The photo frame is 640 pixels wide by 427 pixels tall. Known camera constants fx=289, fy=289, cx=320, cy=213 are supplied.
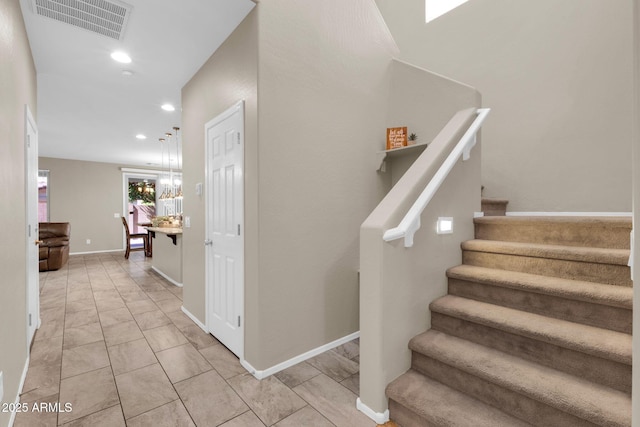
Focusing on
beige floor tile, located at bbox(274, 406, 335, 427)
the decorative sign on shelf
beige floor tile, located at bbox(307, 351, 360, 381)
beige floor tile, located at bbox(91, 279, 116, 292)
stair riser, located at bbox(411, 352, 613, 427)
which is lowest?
beige floor tile, located at bbox(307, 351, 360, 381)

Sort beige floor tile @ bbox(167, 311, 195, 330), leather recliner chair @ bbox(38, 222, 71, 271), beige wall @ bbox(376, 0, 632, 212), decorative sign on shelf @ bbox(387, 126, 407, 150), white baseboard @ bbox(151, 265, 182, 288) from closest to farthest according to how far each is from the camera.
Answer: beige wall @ bbox(376, 0, 632, 212), decorative sign on shelf @ bbox(387, 126, 407, 150), beige floor tile @ bbox(167, 311, 195, 330), white baseboard @ bbox(151, 265, 182, 288), leather recliner chair @ bbox(38, 222, 71, 271)

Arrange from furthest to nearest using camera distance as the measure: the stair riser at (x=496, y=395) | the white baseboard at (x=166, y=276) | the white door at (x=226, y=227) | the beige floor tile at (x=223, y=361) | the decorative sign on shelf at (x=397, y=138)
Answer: the white baseboard at (x=166, y=276) < the decorative sign on shelf at (x=397, y=138) < the white door at (x=226, y=227) < the beige floor tile at (x=223, y=361) < the stair riser at (x=496, y=395)

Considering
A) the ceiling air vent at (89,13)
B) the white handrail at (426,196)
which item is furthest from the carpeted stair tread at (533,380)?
the ceiling air vent at (89,13)

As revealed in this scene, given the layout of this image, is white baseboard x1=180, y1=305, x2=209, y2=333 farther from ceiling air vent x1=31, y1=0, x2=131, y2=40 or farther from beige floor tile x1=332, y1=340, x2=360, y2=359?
ceiling air vent x1=31, y1=0, x2=131, y2=40

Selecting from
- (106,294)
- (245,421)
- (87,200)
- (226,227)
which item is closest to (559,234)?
(245,421)

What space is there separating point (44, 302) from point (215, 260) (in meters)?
2.97

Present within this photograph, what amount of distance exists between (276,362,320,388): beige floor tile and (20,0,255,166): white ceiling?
273cm

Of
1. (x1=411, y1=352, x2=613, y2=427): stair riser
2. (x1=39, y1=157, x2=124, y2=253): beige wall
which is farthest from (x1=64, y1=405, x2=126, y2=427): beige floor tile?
(x1=39, y1=157, x2=124, y2=253): beige wall

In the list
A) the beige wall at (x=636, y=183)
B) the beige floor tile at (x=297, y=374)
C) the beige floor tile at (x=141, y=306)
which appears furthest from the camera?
the beige floor tile at (x=141, y=306)

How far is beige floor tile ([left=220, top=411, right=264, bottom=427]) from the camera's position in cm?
165

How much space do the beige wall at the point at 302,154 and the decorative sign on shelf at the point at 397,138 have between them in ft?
0.38

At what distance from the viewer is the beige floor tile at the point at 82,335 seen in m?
2.69

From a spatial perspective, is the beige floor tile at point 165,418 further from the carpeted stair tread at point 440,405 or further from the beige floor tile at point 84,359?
the carpeted stair tread at point 440,405

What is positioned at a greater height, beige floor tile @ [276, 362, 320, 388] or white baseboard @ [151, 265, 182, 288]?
white baseboard @ [151, 265, 182, 288]
